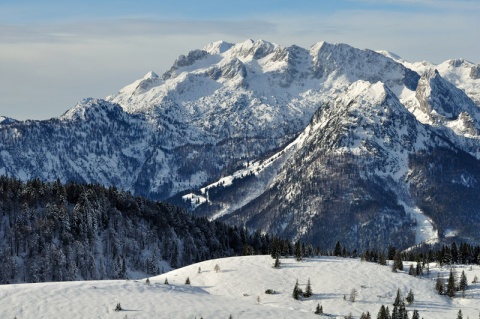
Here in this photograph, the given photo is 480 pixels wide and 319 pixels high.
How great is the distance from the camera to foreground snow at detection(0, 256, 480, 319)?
108 m

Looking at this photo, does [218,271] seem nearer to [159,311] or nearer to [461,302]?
[159,311]

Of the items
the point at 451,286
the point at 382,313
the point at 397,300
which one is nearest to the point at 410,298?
the point at 397,300

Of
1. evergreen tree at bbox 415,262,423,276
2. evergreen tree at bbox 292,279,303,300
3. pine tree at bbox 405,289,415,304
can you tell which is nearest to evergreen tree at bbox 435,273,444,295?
pine tree at bbox 405,289,415,304

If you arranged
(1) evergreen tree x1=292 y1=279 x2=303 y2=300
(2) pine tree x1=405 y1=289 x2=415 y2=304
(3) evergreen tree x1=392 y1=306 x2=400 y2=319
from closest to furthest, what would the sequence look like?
(3) evergreen tree x1=392 y1=306 x2=400 y2=319 → (1) evergreen tree x1=292 y1=279 x2=303 y2=300 → (2) pine tree x1=405 y1=289 x2=415 y2=304

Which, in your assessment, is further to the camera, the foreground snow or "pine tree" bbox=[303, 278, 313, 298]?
"pine tree" bbox=[303, 278, 313, 298]

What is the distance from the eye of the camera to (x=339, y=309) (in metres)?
116

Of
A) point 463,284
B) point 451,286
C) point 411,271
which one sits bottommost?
point 451,286

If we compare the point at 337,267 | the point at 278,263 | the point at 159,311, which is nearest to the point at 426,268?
the point at 337,267

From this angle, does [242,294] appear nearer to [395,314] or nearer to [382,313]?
[382,313]

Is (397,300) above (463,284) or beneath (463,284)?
beneath

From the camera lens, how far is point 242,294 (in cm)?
12081

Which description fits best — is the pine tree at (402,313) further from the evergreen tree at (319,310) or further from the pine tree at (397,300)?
the evergreen tree at (319,310)

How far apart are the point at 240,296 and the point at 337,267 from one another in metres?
23.9

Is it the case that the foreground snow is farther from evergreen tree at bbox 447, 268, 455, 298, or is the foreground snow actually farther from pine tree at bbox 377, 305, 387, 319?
pine tree at bbox 377, 305, 387, 319
